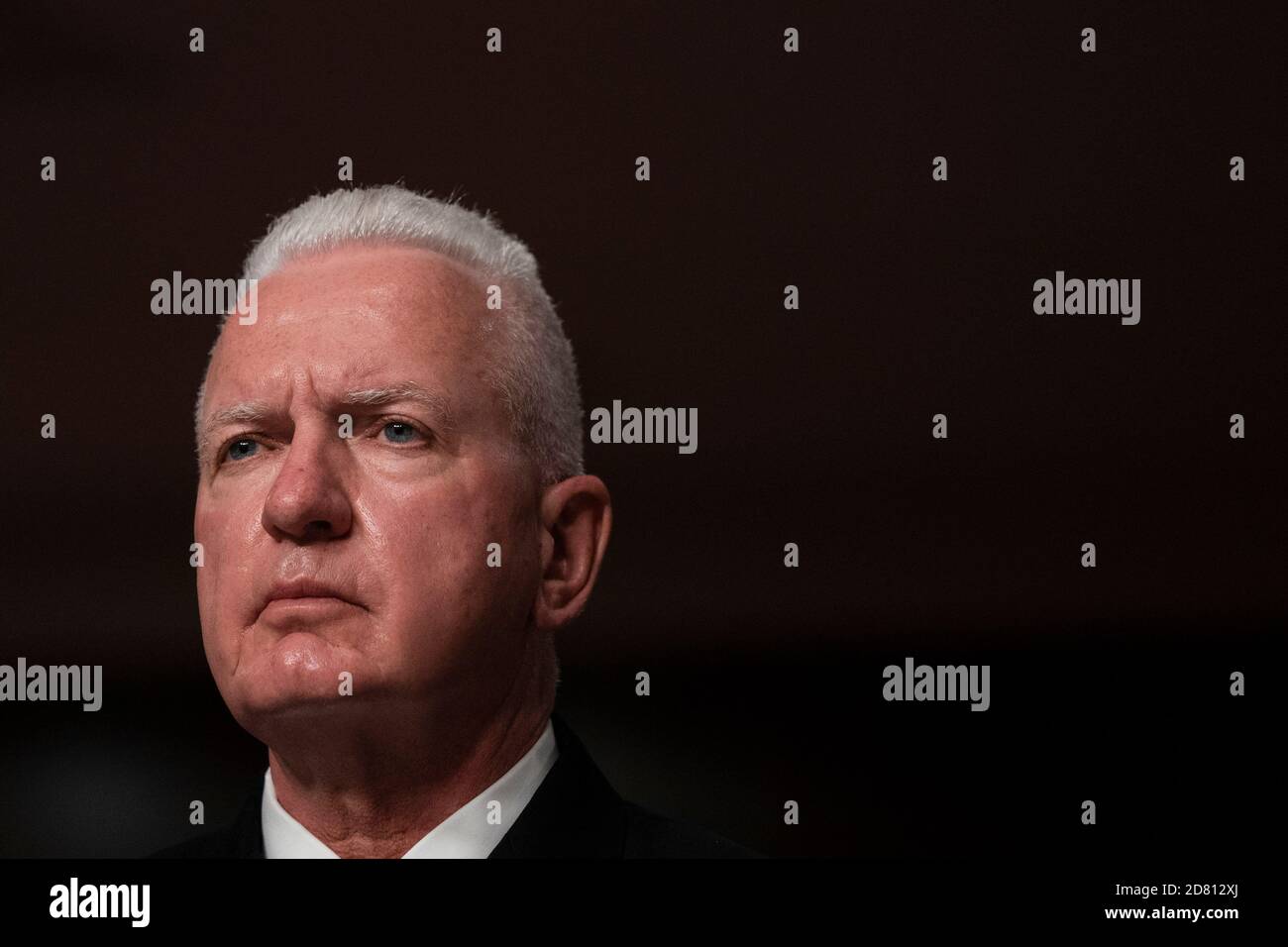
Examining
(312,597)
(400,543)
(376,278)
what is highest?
(376,278)

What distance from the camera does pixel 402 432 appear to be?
3.25 metres

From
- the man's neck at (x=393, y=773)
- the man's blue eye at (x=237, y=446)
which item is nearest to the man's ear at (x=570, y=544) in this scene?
the man's neck at (x=393, y=773)

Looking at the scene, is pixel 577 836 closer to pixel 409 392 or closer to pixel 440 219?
pixel 409 392

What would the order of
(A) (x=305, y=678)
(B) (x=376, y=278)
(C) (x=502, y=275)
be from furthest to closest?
(C) (x=502, y=275) < (B) (x=376, y=278) < (A) (x=305, y=678)

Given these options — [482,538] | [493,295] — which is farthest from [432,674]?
[493,295]

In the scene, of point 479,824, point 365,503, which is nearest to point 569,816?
point 479,824

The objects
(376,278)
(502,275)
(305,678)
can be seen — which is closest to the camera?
(305,678)

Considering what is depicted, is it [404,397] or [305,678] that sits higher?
[404,397]

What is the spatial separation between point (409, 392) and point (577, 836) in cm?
99

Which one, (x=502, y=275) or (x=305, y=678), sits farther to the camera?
(x=502, y=275)

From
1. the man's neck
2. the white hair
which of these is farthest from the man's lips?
the white hair

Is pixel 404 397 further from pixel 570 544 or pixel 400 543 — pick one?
pixel 570 544

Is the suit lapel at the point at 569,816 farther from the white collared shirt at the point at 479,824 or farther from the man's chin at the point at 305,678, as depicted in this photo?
the man's chin at the point at 305,678

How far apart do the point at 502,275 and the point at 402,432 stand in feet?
1.40
